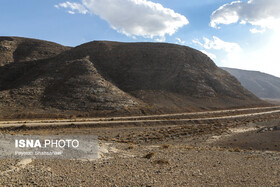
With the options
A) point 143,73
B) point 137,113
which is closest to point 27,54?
point 143,73

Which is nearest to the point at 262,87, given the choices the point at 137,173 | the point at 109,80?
the point at 109,80

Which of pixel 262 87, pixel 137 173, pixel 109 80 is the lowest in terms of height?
pixel 137 173

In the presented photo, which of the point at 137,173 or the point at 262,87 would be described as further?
the point at 262,87

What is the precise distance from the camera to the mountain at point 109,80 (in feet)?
138

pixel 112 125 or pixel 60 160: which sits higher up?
pixel 60 160

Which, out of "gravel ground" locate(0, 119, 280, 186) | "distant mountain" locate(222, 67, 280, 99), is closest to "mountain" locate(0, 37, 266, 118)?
"gravel ground" locate(0, 119, 280, 186)

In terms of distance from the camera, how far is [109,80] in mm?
57031

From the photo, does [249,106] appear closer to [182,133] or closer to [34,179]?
[182,133]

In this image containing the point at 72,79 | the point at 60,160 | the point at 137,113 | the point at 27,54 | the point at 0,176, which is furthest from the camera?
the point at 27,54

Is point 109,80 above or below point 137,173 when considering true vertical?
above

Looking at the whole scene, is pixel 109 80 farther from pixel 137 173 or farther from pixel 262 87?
pixel 262 87

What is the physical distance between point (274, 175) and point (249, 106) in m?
59.0

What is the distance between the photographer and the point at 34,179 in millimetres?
6867

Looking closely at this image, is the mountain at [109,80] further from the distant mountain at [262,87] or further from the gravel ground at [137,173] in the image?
the distant mountain at [262,87]
